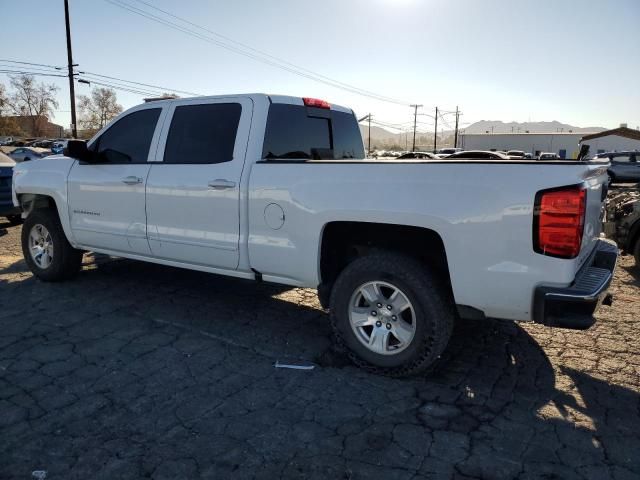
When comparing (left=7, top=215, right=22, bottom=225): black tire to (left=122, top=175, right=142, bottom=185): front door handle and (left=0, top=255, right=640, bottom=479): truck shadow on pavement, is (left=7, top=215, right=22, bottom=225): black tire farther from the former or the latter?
(left=122, top=175, right=142, bottom=185): front door handle

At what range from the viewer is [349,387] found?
11.1 feet

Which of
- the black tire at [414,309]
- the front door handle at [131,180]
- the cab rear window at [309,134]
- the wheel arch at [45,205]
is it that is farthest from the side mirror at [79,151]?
the black tire at [414,309]

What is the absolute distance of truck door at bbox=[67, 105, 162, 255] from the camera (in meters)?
4.76

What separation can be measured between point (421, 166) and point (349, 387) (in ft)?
5.09

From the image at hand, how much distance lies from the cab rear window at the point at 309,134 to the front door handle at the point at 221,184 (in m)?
0.36

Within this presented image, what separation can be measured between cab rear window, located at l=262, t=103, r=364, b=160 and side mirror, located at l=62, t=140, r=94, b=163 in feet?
6.89

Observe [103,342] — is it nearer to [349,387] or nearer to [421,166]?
[349,387]

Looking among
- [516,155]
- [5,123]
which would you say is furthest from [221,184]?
[5,123]

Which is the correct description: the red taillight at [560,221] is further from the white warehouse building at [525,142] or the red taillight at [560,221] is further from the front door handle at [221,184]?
the white warehouse building at [525,142]

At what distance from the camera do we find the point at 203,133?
4406 mm

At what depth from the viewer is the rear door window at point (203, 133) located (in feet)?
13.9

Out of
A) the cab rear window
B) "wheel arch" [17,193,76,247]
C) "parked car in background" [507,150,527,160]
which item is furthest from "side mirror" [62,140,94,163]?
"parked car in background" [507,150,527,160]

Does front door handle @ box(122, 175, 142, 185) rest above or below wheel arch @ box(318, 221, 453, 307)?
above

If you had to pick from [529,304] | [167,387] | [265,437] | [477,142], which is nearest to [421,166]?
[529,304]
